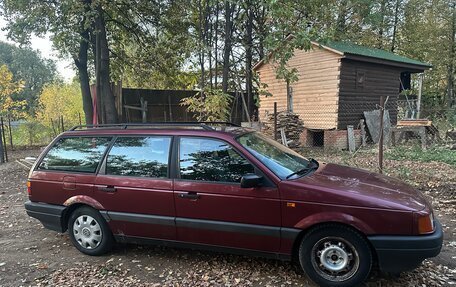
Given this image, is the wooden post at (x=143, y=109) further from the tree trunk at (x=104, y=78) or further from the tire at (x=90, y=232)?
the tire at (x=90, y=232)

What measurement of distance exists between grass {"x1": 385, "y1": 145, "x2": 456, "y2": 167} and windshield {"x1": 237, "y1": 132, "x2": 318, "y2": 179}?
258 inches

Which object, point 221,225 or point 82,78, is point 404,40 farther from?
point 221,225

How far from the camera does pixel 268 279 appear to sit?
3.52m

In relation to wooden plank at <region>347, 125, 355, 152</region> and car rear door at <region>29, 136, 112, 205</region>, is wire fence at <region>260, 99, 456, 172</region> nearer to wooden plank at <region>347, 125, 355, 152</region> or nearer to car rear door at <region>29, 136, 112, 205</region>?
wooden plank at <region>347, 125, 355, 152</region>

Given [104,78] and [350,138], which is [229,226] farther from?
[350,138]

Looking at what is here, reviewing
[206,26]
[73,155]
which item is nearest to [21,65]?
[206,26]

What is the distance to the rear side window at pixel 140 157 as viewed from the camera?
3912 millimetres

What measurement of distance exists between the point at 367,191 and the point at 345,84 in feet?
37.6

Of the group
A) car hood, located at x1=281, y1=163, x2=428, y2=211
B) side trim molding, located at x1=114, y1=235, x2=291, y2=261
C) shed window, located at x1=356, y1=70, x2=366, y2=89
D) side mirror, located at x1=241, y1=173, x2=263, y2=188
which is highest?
shed window, located at x1=356, y1=70, x2=366, y2=89

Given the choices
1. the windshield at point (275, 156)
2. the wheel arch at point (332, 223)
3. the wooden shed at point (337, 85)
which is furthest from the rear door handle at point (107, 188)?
the wooden shed at point (337, 85)

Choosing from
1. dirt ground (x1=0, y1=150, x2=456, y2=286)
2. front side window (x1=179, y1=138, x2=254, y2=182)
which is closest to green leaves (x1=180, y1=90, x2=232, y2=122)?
dirt ground (x1=0, y1=150, x2=456, y2=286)

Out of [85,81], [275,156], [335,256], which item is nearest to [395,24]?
[85,81]

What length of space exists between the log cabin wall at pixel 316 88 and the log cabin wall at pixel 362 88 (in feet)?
1.02

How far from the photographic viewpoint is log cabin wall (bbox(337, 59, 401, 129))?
1377cm
